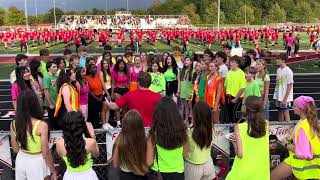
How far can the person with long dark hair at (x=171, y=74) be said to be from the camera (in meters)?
8.34

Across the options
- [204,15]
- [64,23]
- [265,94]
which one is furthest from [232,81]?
[204,15]

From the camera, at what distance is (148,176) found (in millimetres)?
3881

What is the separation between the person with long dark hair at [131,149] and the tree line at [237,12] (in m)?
94.1

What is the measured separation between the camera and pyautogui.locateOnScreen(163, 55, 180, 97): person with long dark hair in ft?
27.4

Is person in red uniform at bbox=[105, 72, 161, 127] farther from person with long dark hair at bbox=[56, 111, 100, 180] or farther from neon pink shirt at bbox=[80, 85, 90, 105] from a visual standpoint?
neon pink shirt at bbox=[80, 85, 90, 105]

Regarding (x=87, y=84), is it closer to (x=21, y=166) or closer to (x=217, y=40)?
(x=21, y=166)

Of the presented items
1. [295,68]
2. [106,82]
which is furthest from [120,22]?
[106,82]

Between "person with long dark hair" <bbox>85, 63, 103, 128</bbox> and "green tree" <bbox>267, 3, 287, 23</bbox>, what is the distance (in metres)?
103

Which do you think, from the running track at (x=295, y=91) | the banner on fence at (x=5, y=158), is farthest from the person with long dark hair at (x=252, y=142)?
the running track at (x=295, y=91)

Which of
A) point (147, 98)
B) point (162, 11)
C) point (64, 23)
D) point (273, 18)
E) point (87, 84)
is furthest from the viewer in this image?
point (162, 11)

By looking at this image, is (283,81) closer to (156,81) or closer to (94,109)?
(156,81)

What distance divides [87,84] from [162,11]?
379 ft

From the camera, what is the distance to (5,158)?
4.70 m

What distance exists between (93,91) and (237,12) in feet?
340
